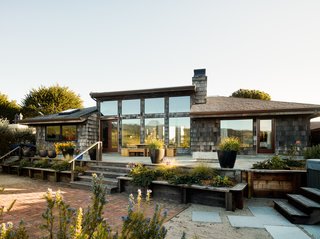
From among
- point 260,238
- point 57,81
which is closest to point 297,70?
point 260,238

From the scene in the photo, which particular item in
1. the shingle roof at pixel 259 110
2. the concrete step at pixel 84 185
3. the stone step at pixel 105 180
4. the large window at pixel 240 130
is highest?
the shingle roof at pixel 259 110

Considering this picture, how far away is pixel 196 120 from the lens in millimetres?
12164

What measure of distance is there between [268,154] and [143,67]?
34.9ft

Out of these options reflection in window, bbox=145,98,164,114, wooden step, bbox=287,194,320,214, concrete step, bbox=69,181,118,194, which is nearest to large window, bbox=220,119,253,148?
reflection in window, bbox=145,98,164,114

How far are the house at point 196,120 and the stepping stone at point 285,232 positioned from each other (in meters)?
7.43

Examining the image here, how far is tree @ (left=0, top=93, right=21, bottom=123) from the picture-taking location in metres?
26.9

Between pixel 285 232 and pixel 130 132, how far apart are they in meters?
11.3

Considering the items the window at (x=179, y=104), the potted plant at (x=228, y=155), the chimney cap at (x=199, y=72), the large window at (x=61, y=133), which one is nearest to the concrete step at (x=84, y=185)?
the potted plant at (x=228, y=155)

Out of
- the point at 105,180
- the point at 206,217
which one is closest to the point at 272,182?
the point at 206,217

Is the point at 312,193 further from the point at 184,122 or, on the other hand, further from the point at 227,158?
the point at 184,122

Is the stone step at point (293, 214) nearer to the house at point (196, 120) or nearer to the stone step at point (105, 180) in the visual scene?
the stone step at point (105, 180)

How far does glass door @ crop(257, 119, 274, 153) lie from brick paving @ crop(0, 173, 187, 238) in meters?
7.87

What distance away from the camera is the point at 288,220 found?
4344 mm

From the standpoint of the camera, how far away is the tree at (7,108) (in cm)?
2691
